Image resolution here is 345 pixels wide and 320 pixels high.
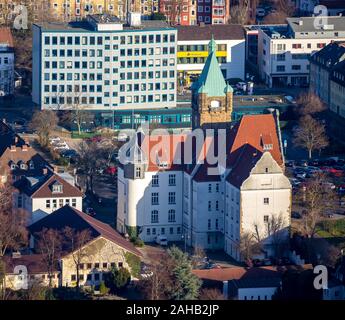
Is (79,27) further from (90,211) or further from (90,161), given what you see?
(90,211)

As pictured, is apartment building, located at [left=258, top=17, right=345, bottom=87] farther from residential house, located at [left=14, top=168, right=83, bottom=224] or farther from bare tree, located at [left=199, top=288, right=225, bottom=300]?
bare tree, located at [left=199, top=288, right=225, bottom=300]

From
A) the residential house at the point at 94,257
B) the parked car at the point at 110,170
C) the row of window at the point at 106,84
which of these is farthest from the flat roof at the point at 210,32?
the residential house at the point at 94,257

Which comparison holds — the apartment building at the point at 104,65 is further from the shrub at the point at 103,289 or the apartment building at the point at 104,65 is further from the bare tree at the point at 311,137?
the shrub at the point at 103,289

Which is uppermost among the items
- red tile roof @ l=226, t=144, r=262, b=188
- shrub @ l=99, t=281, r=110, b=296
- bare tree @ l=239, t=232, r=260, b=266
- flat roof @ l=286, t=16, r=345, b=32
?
flat roof @ l=286, t=16, r=345, b=32

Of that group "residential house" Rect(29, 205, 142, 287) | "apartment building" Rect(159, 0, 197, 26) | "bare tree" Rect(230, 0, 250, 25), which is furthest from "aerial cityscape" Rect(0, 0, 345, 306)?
"apartment building" Rect(159, 0, 197, 26)

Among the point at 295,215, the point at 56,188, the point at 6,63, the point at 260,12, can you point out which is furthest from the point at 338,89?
the point at 260,12

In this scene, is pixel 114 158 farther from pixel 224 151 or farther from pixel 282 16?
pixel 282 16
